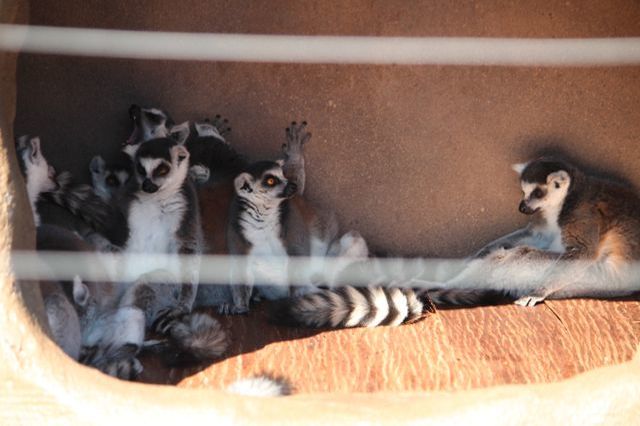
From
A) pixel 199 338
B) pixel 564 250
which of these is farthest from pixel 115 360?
pixel 564 250

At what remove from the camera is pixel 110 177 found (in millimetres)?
4137

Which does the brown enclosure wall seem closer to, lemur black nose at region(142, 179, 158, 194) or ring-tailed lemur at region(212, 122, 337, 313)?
ring-tailed lemur at region(212, 122, 337, 313)

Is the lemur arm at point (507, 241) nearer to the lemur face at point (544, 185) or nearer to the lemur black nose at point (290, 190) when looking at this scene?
the lemur face at point (544, 185)

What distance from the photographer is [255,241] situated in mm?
4082

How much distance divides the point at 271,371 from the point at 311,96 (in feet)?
5.02

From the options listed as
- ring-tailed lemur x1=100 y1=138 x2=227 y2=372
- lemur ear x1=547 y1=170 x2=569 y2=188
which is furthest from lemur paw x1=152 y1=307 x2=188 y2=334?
lemur ear x1=547 y1=170 x2=569 y2=188

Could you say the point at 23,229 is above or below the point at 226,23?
below

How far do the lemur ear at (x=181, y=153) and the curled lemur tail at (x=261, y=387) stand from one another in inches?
47.4

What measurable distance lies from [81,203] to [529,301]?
6.79 feet

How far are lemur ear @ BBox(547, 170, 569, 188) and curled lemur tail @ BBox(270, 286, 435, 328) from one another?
0.93m

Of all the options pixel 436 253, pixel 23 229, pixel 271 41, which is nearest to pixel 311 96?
pixel 271 41

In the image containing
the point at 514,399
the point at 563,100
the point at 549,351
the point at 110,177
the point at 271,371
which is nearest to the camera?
the point at 514,399

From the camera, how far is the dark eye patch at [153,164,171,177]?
3.90 meters

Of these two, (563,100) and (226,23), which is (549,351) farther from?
(226,23)
